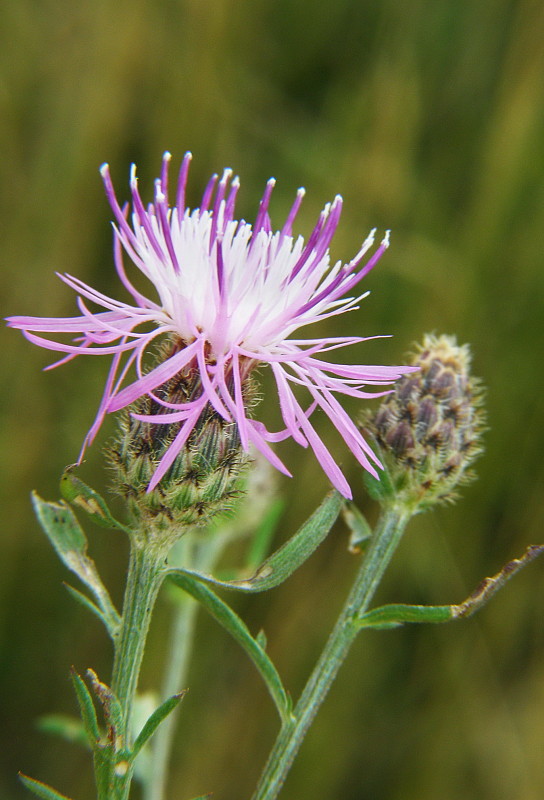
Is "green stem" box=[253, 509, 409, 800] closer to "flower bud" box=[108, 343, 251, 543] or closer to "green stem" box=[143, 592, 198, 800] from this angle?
"flower bud" box=[108, 343, 251, 543]

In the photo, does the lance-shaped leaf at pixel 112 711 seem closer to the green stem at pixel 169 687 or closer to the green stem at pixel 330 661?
the green stem at pixel 330 661

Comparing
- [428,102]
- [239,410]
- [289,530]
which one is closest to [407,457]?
[239,410]

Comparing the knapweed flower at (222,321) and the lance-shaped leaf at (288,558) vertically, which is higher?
the knapweed flower at (222,321)

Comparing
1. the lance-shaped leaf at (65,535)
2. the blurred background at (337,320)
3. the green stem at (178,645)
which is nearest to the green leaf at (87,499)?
the lance-shaped leaf at (65,535)

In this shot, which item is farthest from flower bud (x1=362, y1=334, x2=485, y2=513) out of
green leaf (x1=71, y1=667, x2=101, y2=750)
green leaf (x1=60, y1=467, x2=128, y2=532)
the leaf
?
green leaf (x1=71, y1=667, x2=101, y2=750)

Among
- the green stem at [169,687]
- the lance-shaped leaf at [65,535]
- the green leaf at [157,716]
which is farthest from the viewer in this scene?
the green stem at [169,687]

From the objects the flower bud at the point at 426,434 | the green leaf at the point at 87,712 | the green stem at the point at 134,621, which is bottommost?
the green leaf at the point at 87,712

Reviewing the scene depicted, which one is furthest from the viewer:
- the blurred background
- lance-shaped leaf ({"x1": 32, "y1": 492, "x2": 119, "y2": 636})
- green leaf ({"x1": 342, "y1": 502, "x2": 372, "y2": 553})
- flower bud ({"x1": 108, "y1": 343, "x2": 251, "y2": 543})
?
the blurred background

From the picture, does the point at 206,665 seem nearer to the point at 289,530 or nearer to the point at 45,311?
the point at 289,530
